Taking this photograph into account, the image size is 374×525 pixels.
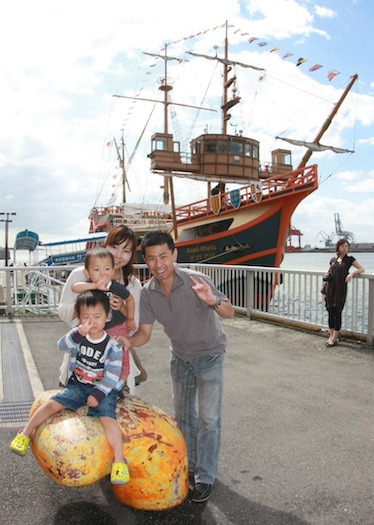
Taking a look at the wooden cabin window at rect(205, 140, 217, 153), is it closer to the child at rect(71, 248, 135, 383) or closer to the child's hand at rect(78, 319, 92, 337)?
the child at rect(71, 248, 135, 383)

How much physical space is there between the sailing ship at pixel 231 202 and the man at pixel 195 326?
15755mm

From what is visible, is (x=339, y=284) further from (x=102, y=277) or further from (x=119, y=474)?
(x=119, y=474)

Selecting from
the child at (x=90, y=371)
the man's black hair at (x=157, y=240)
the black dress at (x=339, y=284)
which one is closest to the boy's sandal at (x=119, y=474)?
the child at (x=90, y=371)

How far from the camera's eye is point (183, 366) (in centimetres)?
317

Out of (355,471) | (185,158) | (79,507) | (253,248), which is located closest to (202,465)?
(79,507)

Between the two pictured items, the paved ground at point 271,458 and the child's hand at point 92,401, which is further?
the paved ground at point 271,458

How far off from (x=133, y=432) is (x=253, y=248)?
16875 mm

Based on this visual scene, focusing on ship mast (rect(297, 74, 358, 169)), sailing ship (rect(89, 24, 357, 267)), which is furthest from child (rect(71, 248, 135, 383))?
ship mast (rect(297, 74, 358, 169))

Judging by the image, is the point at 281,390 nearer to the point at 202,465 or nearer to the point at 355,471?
the point at 355,471

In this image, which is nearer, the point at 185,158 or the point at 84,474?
the point at 84,474

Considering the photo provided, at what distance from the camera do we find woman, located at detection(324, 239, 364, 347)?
7027mm

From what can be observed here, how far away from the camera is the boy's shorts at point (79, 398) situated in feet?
8.72

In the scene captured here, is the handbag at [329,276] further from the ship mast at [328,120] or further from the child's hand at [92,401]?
the ship mast at [328,120]

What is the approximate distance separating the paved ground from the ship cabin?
1731 centimetres
